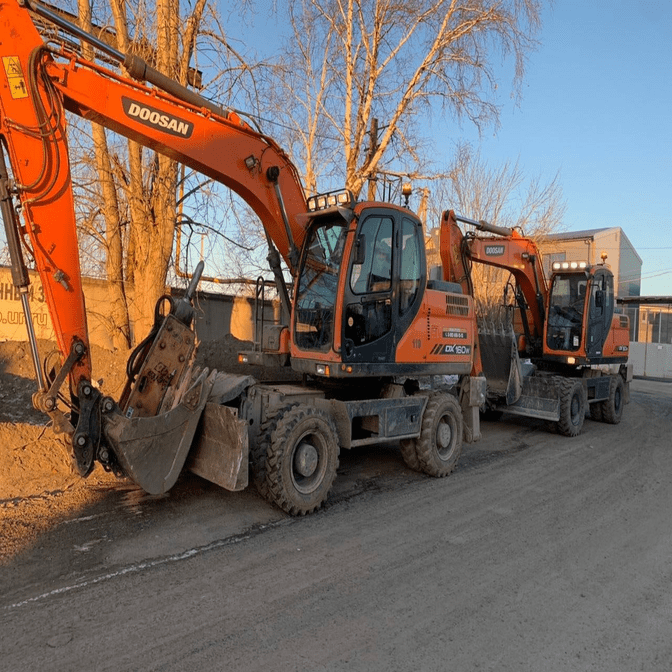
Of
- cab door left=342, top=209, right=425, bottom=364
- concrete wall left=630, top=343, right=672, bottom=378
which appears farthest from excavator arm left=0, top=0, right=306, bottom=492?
concrete wall left=630, top=343, right=672, bottom=378

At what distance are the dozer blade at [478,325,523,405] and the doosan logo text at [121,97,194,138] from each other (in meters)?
6.55

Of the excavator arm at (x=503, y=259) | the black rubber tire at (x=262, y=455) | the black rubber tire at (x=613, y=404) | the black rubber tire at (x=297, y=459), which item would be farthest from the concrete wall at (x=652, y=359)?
the black rubber tire at (x=262, y=455)

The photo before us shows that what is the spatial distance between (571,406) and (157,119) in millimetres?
8357

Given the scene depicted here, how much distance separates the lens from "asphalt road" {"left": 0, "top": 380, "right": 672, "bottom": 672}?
3.21m

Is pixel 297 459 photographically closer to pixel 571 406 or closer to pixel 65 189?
pixel 65 189

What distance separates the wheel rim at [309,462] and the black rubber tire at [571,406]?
6.01 m

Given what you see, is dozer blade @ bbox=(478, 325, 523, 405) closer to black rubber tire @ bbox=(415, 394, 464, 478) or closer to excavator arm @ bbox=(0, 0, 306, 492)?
black rubber tire @ bbox=(415, 394, 464, 478)

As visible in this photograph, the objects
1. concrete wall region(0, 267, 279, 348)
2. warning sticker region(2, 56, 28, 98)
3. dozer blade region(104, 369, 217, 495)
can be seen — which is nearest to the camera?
warning sticker region(2, 56, 28, 98)

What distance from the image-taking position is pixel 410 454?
275 inches

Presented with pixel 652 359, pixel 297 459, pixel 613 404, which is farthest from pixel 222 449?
pixel 652 359

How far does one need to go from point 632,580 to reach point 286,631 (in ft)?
9.04

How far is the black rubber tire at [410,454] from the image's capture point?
6.94m

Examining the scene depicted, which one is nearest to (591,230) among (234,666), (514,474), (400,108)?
(400,108)

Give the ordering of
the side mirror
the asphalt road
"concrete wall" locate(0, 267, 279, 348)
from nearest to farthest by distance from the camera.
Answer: the asphalt road < the side mirror < "concrete wall" locate(0, 267, 279, 348)
